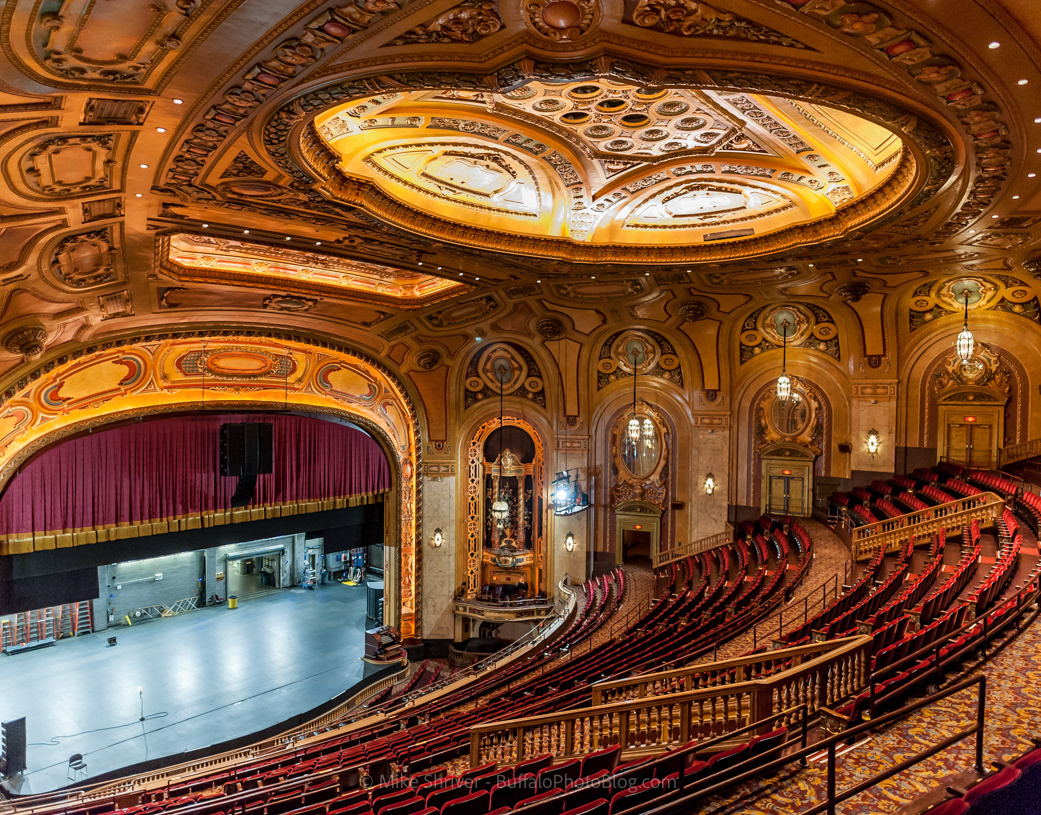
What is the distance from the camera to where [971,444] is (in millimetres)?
16000

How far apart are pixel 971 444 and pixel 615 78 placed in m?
14.5

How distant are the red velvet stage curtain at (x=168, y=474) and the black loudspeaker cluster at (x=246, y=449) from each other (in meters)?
1.02

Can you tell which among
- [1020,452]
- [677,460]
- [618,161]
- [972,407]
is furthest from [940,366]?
[618,161]

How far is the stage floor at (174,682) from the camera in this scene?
44.5 ft

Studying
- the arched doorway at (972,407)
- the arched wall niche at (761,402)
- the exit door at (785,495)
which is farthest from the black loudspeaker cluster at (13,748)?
the arched doorway at (972,407)

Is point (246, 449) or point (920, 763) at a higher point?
point (246, 449)

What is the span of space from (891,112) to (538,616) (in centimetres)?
1523

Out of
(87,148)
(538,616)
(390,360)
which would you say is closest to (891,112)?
(87,148)

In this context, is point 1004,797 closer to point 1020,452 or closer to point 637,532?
point 1020,452

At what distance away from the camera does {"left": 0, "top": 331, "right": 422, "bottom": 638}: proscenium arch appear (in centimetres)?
1320

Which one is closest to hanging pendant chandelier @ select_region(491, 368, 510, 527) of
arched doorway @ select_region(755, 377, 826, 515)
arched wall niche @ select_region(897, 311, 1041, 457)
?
arched doorway @ select_region(755, 377, 826, 515)

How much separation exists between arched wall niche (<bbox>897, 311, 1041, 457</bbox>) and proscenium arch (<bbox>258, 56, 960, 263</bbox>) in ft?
24.4

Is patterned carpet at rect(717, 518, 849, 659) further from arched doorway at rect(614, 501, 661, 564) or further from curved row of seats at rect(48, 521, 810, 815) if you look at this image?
arched doorway at rect(614, 501, 661, 564)

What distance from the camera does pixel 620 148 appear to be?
32.2 feet
